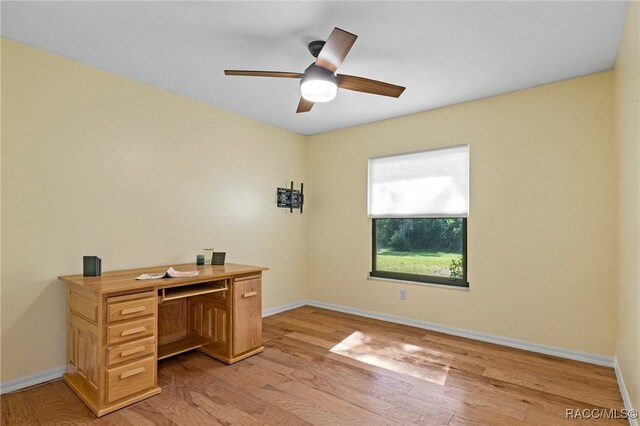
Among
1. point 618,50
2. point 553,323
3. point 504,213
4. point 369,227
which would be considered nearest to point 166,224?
point 369,227

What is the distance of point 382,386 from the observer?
8.04ft

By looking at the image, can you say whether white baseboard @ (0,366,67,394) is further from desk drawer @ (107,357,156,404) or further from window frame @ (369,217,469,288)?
window frame @ (369,217,469,288)

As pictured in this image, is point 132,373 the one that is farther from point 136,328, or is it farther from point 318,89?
point 318,89

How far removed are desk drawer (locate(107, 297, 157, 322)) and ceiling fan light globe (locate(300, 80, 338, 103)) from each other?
6.05 feet

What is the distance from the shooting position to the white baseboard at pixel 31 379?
2.30 metres

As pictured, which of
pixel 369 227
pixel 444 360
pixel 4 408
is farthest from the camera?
pixel 369 227

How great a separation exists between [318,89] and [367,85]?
40 cm

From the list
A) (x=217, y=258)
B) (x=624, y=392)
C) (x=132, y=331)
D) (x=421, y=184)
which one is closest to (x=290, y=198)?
(x=217, y=258)

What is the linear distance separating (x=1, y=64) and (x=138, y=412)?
258 centimetres

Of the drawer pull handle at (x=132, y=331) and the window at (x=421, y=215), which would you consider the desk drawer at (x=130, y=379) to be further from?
the window at (x=421, y=215)

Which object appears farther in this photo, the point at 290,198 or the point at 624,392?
the point at 290,198

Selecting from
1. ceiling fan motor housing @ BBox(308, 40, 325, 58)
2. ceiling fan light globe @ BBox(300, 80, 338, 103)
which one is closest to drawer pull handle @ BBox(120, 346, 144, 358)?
ceiling fan light globe @ BBox(300, 80, 338, 103)

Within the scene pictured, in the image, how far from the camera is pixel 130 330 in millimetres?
2230

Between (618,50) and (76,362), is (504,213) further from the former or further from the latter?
(76,362)
